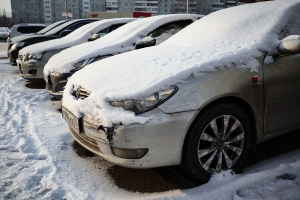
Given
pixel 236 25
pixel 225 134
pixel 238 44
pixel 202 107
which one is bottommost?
pixel 225 134

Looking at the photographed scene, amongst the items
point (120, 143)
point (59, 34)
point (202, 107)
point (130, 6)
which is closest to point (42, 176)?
point (120, 143)

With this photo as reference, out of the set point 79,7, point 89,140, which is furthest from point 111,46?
point 79,7

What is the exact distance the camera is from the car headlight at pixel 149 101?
7.16ft

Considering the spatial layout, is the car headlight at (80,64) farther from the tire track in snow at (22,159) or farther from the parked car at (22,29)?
the parked car at (22,29)

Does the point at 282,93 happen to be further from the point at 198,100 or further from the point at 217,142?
the point at 198,100

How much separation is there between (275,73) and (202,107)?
2.85 ft

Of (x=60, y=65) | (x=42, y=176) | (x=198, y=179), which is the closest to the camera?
(x=198, y=179)

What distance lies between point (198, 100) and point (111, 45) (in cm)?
311

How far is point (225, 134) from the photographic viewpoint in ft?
8.03

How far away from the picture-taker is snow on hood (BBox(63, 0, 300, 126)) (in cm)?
227

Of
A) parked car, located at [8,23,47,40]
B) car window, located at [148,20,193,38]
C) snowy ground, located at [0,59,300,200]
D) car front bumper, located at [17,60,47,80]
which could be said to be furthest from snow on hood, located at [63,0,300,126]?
parked car, located at [8,23,47,40]

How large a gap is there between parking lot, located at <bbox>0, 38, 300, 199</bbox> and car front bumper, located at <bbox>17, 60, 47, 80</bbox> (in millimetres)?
2548

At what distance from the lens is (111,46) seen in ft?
16.2

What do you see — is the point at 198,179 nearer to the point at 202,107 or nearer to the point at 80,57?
the point at 202,107
